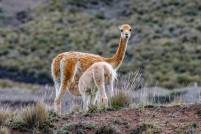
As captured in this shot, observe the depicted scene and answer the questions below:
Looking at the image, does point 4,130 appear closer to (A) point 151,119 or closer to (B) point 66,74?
(A) point 151,119

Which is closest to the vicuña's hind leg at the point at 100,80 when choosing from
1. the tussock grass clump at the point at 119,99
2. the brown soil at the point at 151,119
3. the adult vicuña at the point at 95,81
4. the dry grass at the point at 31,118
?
the adult vicuña at the point at 95,81

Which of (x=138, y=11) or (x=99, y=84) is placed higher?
(x=138, y=11)

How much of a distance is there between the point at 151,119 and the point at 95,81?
1.73m

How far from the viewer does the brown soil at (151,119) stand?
11.0 meters

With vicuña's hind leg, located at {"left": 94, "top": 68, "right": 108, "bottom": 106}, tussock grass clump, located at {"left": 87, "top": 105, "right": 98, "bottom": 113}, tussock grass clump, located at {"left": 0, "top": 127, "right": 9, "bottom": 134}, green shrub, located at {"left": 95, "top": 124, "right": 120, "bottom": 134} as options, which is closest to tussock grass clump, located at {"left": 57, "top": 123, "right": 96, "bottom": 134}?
green shrub, located at {"left": 95, "top": 124, "right": 120, "bottom": 134}

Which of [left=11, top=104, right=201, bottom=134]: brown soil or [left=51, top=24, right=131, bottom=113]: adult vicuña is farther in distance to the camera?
[left=51, top=24, right=131, bottom=113]: adult vicuña

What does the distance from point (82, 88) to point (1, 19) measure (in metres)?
37.9

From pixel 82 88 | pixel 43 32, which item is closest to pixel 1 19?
pixel 43 32

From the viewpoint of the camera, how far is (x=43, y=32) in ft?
158

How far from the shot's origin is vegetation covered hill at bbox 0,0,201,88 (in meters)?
38.8

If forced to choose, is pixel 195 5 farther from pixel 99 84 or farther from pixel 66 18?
pixel 99 84

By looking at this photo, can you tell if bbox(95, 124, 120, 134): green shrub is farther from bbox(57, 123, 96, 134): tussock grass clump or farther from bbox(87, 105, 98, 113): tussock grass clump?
bbox(87, 105, 98, 113): tussock grass clump

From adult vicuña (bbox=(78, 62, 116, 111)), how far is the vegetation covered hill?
20827mm

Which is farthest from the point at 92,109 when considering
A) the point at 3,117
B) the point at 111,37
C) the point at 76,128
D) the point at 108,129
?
the point at 111,37
